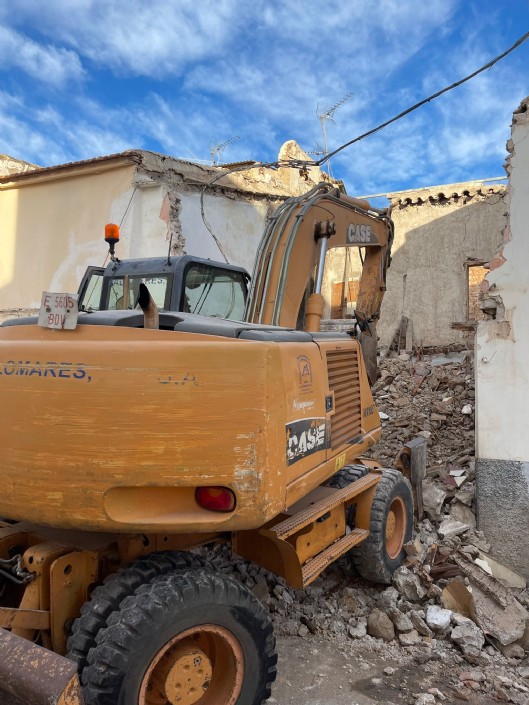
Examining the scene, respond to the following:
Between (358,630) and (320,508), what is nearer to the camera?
(320,508)

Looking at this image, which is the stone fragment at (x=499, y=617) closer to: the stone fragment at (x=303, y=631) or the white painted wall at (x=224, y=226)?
the stone fragment at (x=303, y=631)

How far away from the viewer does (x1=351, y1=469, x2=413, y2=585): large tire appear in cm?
425

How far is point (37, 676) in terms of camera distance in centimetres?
184

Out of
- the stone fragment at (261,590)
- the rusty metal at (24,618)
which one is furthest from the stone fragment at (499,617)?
the rusty metal at (24,618)

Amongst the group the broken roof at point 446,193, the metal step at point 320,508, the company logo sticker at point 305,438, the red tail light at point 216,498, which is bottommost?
the metal step at point 320,508

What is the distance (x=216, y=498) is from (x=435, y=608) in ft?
8.74

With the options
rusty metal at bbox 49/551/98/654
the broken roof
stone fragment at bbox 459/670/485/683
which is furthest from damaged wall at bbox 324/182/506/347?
rusty metal at bbox 49/551/98/654

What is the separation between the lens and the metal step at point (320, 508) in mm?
2952

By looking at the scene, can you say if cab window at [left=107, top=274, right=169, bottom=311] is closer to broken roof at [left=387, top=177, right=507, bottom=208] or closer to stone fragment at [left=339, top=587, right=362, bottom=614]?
stone fragment at [left=339, top=587, right=362, bottom=614]

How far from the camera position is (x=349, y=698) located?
319 cm

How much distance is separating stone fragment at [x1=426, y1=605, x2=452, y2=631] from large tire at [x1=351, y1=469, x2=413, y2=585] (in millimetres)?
409

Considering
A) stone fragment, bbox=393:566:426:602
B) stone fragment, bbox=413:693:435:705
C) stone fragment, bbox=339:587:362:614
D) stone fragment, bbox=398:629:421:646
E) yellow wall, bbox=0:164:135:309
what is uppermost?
yellow wall, bbox=0:164:135:309

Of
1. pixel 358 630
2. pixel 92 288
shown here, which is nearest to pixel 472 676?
pixel 358 630

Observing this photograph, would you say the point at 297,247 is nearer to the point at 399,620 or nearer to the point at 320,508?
the point at 320,508
